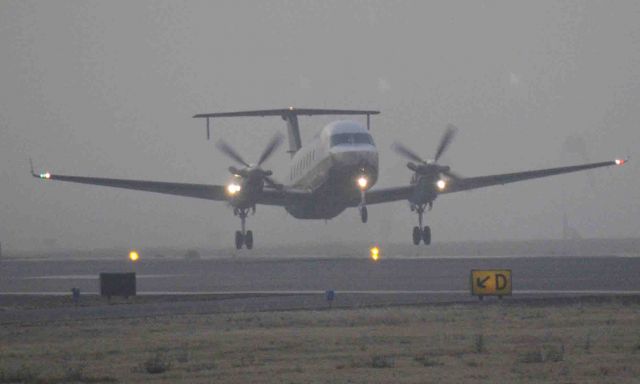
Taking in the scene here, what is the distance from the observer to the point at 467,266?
63.3 meters

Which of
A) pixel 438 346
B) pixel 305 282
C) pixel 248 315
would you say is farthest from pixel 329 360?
pixel 305 282

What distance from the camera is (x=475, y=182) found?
233ft

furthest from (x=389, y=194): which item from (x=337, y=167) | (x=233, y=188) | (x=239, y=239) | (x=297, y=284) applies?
(x=297, y=284)

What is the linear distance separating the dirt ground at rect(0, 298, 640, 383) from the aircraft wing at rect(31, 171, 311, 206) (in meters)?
33.7

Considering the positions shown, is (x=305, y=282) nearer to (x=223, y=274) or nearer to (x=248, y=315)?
(x=223, y=274)

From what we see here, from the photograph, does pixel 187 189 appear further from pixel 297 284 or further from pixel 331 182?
pixel 297 284

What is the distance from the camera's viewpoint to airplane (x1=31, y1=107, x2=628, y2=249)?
2495 inches

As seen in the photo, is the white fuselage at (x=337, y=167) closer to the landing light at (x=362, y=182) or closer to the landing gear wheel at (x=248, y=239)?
the landing light at (x=362, y=182)

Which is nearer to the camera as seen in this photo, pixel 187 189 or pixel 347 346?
pixel 347 346

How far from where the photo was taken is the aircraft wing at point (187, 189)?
6700cm

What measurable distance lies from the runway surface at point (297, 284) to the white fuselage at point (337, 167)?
11.3 ft

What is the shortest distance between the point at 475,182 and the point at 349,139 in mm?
10686

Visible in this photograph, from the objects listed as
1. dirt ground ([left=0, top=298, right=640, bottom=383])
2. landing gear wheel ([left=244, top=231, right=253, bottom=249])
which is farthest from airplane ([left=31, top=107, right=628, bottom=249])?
dirt ground ([left=0, top=298, right=640, bottom=383])

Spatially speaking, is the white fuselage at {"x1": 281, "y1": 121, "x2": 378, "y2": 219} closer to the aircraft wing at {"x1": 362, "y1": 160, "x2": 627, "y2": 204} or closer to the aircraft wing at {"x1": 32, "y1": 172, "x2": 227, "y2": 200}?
the aircraft wing at {"x1": 362, "y1": 160, "x2": 627, "y2": 204}
